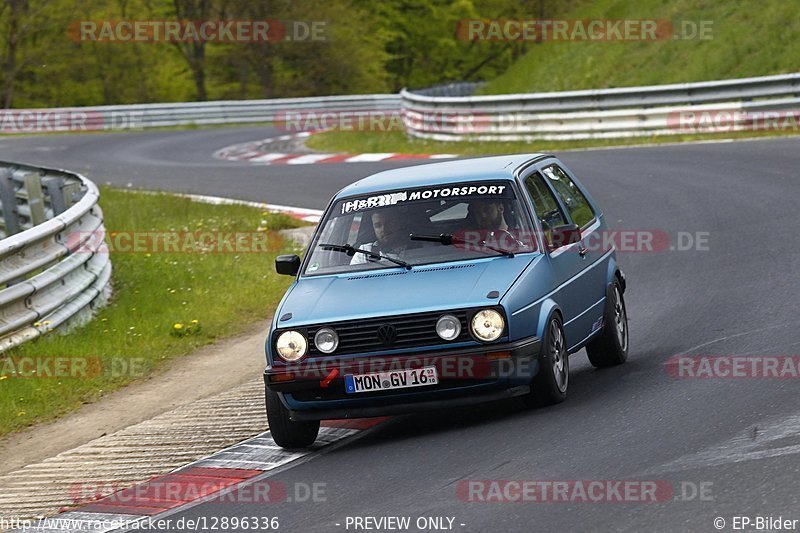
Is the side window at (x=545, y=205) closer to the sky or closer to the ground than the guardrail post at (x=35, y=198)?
closer to the sky

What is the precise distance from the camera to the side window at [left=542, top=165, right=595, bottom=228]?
953 centimetres

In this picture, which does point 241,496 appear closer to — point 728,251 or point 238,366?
point 238,366

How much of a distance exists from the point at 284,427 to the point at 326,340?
0.60 m

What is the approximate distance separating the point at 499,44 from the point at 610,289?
64.8 meters

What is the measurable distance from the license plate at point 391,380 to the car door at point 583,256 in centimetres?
125

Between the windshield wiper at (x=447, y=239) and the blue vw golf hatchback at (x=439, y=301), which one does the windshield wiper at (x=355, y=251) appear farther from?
the windshield wiper at (x=447, y=239)

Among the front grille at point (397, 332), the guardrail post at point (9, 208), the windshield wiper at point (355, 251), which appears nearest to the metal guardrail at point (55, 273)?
the guardrail post at point (9, 208)

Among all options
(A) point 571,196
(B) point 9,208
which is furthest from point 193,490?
(B) point 9,208

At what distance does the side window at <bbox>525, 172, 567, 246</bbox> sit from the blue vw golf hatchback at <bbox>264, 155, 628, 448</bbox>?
2cm

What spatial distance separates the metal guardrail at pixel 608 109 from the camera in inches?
944

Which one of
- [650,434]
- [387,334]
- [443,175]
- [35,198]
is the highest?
[443,175]

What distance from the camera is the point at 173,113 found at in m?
43.0

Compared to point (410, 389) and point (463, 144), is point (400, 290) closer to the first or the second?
point (410, 389)

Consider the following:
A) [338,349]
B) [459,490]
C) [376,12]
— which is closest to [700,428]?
[459,490]
